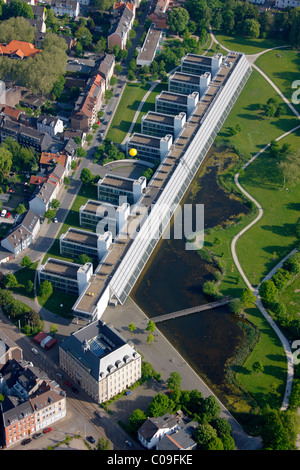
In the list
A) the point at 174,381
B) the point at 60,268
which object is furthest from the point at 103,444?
the point at 60,268

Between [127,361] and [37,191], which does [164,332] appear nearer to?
[127,361]

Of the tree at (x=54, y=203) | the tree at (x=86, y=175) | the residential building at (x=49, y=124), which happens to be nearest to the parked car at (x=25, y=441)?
the tree at (x=54, y=203)

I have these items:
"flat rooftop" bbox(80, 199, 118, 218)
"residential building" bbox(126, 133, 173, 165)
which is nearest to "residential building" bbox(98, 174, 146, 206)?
"flat rooftop" bbox(80, 199, 118, 218)

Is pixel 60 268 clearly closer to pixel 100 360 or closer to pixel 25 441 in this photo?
pixel 100 360

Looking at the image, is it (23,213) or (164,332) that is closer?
(164,332)

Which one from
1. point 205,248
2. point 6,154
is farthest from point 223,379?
point 6,154
